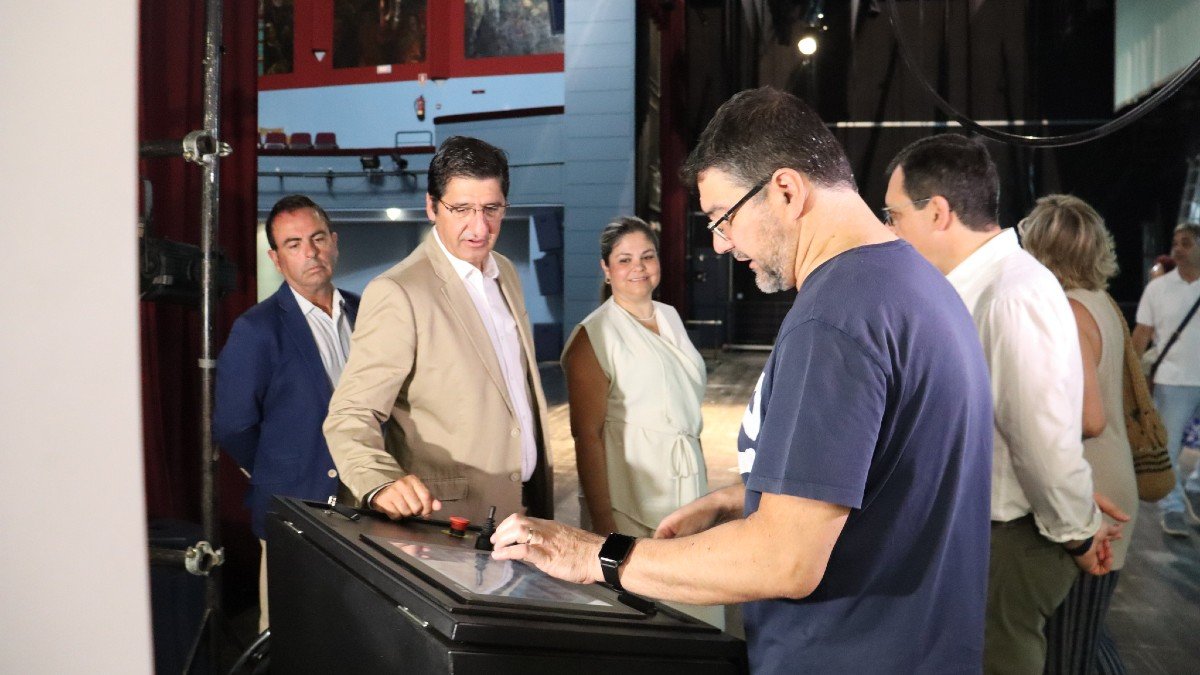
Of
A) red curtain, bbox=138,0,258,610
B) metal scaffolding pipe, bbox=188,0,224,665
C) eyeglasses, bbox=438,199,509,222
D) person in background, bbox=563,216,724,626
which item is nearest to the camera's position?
eyeglasses, bbox=438,199,509,222

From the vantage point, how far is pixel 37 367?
1.33 ft

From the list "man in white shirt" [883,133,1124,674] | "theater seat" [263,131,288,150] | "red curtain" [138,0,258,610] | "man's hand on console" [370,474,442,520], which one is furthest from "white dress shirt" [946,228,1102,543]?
"theater seat" [263,131,288,150]

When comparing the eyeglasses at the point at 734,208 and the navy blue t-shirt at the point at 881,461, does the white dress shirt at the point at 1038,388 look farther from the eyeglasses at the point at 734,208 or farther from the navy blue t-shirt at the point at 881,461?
the eyeglasses at the point at 734,208

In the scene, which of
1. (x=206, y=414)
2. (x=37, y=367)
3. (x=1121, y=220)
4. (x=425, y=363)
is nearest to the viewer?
(x=37, y=367)

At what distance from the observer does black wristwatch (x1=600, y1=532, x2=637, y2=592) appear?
973 millimetres

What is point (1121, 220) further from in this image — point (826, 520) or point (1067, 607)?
point (826, 520)

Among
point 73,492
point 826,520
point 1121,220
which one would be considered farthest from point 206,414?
point 1121,220

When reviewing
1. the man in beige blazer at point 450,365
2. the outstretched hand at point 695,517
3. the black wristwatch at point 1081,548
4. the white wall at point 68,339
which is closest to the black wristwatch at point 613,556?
the outstretched hand at point 695,517

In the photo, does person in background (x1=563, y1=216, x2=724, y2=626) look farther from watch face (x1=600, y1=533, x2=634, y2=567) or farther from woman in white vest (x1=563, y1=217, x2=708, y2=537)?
watch face (x1=600, y1=533, x2=634, y2=567)

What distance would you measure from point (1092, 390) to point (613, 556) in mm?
1334

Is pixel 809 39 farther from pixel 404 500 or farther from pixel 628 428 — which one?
pixel 404 500

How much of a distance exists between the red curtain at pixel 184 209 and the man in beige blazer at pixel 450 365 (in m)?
1.14

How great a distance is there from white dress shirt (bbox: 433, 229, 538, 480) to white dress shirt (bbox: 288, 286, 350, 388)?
0.77 meters

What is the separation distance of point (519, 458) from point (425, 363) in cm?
27
